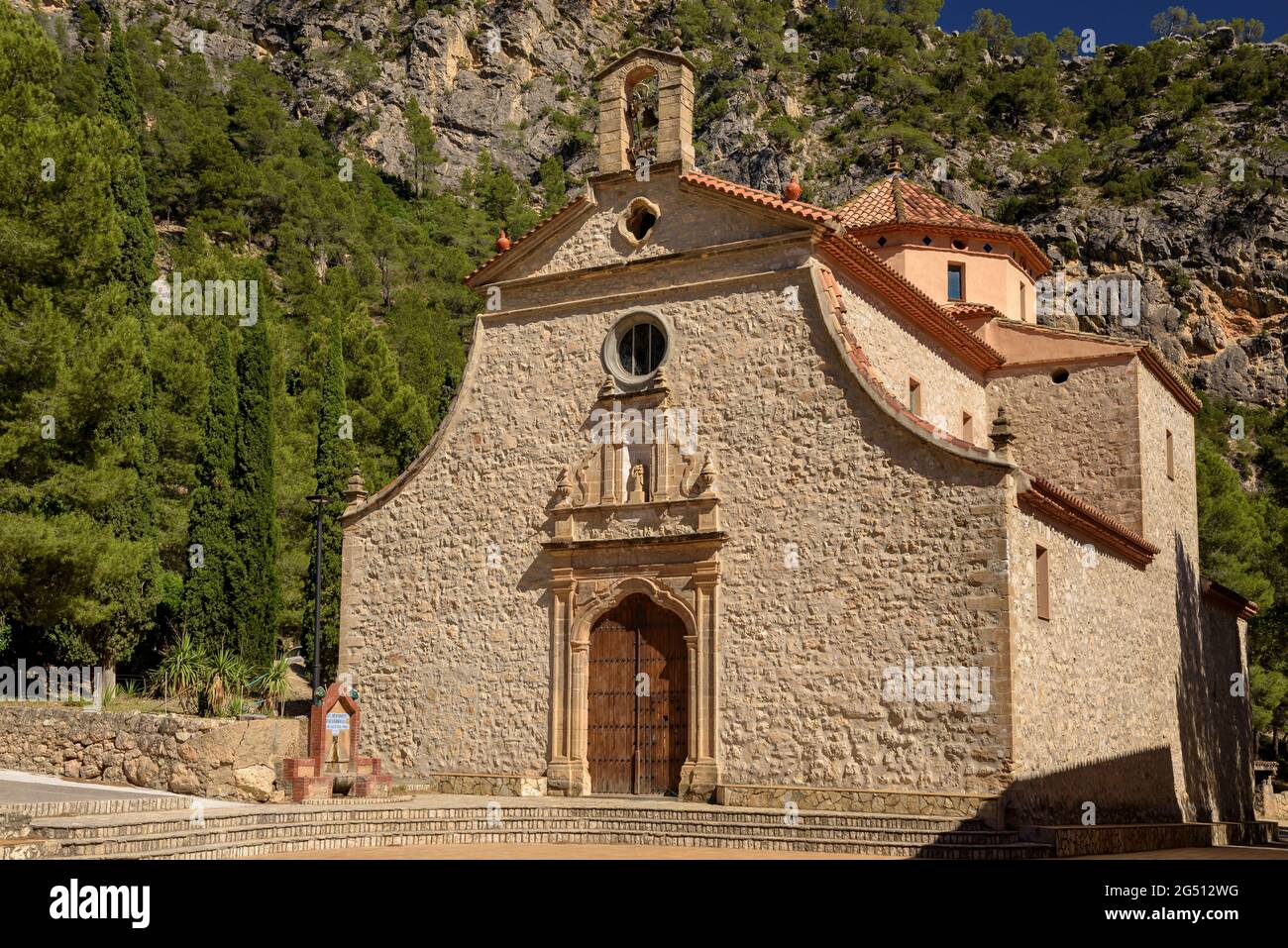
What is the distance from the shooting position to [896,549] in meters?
19.8

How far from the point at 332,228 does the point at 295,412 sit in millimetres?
40621

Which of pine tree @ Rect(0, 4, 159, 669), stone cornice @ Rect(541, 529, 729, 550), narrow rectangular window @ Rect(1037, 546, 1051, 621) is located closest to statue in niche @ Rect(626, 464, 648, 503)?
stone cornice @ Rect(541, 529, 729, 550)

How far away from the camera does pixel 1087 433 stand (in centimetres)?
2575

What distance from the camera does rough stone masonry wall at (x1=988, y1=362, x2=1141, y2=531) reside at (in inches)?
997

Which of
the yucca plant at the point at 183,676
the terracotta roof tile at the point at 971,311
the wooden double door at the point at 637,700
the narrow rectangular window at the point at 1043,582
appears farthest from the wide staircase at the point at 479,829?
the terracotta roof tile at the point at 971,311

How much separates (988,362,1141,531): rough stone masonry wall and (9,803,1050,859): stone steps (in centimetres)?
957

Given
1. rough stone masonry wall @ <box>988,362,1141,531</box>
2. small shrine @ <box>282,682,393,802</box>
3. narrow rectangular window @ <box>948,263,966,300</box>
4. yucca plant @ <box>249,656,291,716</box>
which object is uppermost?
narrow rectangular window @ <box>948,263,966,300</box>

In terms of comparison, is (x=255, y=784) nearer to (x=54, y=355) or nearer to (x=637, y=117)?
(x=54, y=355)

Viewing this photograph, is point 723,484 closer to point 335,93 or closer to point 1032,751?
point 1032,751

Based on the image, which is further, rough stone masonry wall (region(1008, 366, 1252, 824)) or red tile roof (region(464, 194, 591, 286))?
red tile roof (region(464, 194, 591, 286))

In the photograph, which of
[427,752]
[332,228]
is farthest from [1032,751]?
[332,228]

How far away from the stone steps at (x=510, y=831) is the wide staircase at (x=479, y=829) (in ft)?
0.04

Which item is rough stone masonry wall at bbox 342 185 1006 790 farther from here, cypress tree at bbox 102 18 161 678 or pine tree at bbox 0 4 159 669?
cypress tree at bbox 102 18 161 678

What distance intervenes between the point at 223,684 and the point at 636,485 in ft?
36.1
